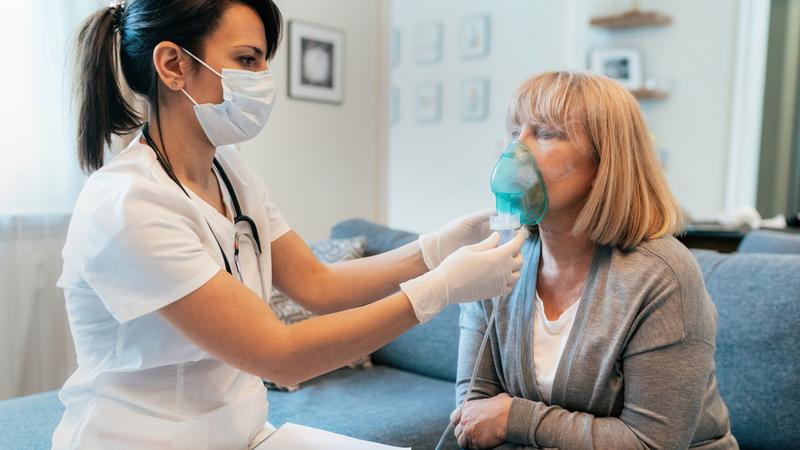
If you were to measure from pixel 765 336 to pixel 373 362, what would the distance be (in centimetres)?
135

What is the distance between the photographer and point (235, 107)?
49.2 inches

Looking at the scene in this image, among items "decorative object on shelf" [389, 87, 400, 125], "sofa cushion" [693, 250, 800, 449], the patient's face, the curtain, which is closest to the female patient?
the patient's face

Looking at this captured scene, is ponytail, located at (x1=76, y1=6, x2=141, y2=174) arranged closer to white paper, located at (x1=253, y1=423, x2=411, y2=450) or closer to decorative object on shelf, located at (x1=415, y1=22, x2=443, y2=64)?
white paper, located at (x1=253, y1=423, x2=411, y2=450)

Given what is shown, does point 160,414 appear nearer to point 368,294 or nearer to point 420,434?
point 368,294

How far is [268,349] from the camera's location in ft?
3.50

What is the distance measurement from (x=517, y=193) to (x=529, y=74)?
12.4 feet

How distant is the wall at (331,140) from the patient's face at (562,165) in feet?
6.51

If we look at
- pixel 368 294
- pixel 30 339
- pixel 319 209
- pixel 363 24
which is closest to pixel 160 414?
pixel 368 294

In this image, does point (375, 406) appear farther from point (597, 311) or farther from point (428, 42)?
point (428, 42)

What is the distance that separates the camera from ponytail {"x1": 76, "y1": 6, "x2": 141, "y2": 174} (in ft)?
4.15

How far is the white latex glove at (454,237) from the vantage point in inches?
59.5

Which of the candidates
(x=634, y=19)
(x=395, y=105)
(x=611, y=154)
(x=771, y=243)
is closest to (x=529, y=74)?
(x=634, y=19)

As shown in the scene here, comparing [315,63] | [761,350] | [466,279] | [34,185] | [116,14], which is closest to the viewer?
[466,279]

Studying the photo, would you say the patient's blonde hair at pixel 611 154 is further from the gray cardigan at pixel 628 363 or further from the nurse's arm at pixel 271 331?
the nurse's arm at pixel 271 331
